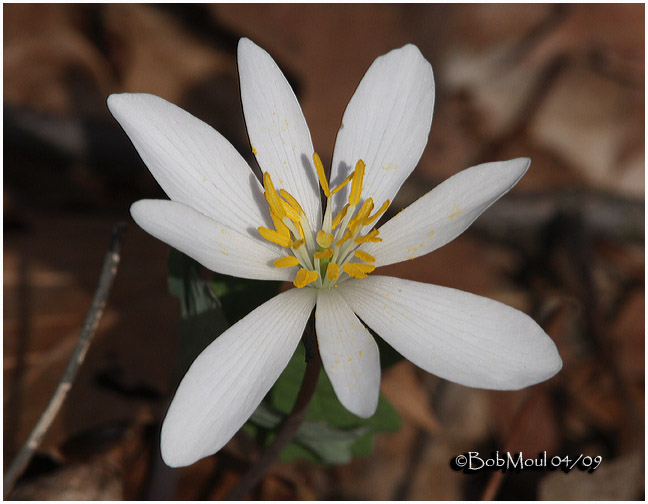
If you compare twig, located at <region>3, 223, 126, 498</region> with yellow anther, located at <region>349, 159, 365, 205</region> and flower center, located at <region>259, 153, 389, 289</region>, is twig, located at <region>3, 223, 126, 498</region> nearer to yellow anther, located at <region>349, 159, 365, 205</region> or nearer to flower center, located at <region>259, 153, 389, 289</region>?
flower center, located at <region>259, 153, 389, 289</region>

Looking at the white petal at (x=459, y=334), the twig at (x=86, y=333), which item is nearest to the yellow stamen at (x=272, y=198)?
the white petal at (x=459, y=334)

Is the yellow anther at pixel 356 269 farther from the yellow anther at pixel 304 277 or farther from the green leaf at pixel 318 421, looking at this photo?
the green leaf at pixel 318 421

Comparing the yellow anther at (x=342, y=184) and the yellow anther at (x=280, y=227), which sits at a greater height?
the yellow anther at (x=342, y=184)

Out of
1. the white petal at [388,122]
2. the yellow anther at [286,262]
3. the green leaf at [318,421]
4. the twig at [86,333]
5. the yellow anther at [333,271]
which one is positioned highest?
the white petal at [388,122]

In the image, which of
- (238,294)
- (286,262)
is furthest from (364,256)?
(238,294)

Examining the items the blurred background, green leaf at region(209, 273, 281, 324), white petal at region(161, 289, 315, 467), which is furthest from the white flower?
the blurred background
